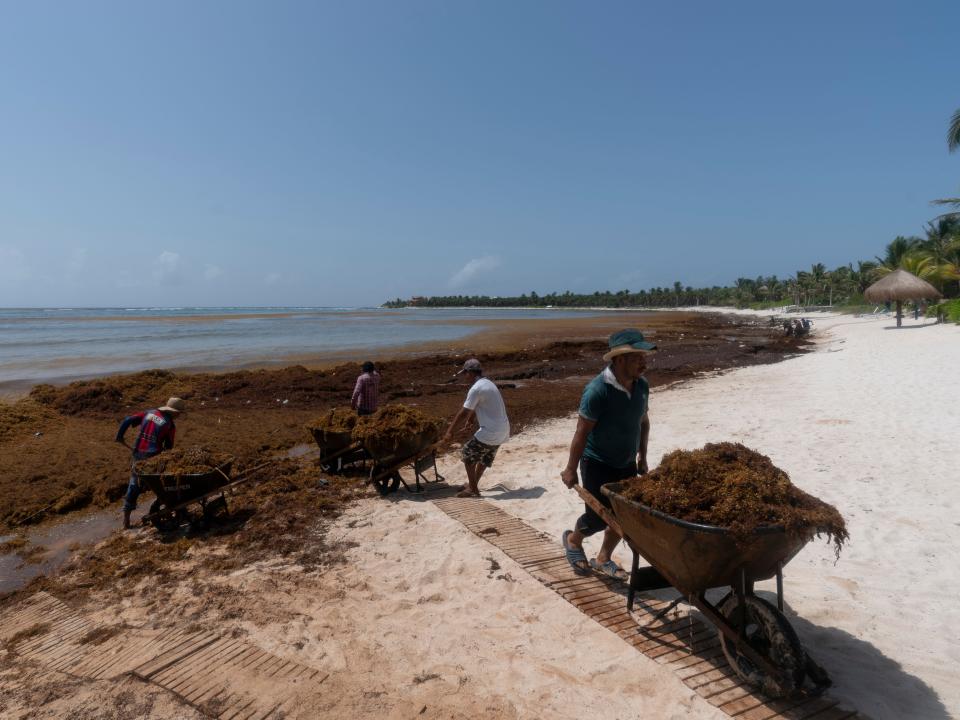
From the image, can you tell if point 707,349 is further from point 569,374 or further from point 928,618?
point 928,618

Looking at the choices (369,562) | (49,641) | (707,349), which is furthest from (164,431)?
(707,349)

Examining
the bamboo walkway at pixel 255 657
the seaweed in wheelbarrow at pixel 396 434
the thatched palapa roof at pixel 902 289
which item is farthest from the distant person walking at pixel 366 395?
the thatched palapa roof at pixel 902 289

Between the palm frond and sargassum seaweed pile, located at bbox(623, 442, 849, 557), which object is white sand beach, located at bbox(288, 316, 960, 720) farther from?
the palm frond

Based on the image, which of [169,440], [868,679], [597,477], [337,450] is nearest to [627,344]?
[597,477]

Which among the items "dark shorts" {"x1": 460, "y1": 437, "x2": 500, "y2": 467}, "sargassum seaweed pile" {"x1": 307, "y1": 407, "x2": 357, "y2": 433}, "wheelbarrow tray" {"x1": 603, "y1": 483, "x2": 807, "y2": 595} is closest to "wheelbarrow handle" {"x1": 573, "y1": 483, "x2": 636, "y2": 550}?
"wheelbarrow tray" {"x1": 603, "y1": 483, "x2": 807, "y2": 595}

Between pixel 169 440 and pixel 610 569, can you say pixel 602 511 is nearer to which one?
pixel 610 569

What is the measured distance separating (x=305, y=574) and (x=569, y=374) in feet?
52.1

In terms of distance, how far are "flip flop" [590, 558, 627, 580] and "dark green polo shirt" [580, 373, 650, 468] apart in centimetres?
88

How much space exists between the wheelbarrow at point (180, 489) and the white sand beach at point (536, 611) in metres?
1.21

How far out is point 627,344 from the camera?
13.3ft

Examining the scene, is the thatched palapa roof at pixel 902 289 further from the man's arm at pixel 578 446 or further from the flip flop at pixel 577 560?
the man's arm at pixel 578 446

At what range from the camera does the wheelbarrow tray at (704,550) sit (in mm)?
2852

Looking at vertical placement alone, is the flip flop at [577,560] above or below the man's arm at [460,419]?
below

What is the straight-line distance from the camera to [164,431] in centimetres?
639
